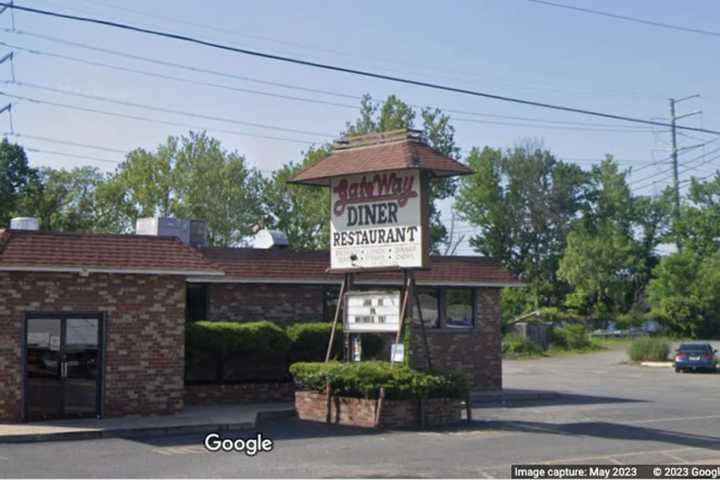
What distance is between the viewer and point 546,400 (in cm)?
Result: 2662

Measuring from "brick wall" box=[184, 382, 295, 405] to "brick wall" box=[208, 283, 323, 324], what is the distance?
180cm

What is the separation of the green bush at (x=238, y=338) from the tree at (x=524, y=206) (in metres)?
64.8

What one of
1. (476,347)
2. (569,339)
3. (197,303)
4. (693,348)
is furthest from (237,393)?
(569,339)

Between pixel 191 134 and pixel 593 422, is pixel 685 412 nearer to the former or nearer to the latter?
pixel 593 422

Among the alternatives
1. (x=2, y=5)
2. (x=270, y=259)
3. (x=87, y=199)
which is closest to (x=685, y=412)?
(x=270, y=259)

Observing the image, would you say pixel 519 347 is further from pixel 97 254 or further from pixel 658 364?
pixel 97 254

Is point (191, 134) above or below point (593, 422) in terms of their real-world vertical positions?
above

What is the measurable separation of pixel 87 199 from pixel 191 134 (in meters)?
7.88

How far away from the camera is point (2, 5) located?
16297 millimetres

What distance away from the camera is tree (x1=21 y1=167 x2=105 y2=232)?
58.6m

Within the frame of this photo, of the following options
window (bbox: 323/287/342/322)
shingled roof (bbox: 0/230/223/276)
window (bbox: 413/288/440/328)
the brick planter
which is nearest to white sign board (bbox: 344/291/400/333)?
the brick planter

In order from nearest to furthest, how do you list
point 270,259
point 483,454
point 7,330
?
point 483,454, point 7,330, point 270,259

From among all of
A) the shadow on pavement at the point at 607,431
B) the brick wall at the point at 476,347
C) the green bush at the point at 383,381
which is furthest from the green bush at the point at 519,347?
the green bush at the point at 383,381

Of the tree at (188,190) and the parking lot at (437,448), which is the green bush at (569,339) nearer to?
the tree at (188,190)
